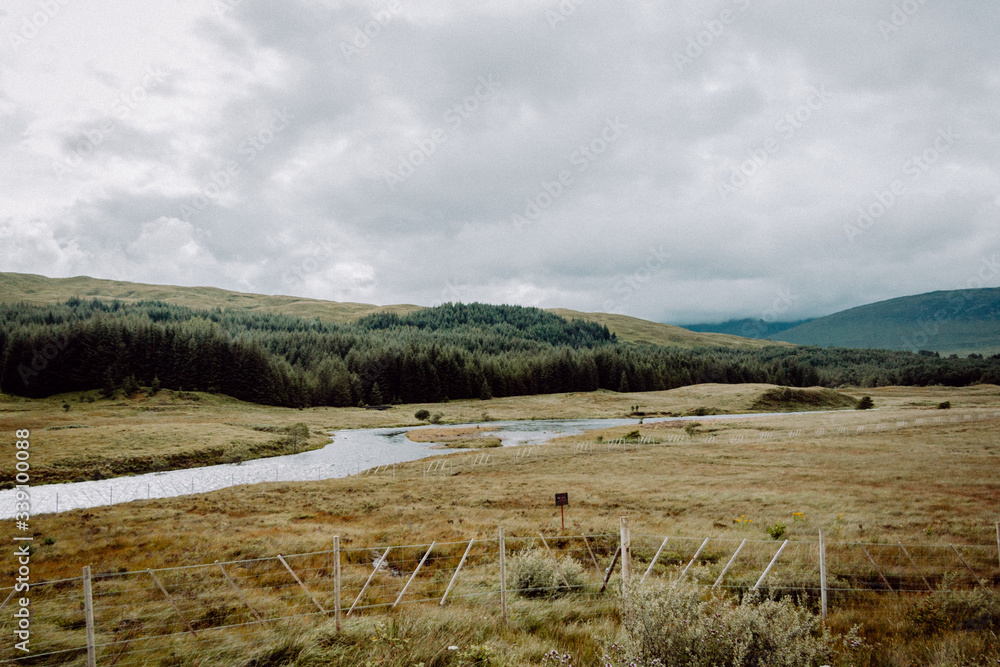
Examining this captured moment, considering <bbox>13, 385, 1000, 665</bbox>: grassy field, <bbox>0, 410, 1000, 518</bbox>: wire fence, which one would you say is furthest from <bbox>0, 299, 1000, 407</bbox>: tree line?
<bbox>0, 410, 1000, 518</bbox>: wire fence

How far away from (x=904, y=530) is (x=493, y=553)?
18087 mm

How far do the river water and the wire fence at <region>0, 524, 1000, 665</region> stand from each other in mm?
28731

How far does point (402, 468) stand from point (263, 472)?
15.9m

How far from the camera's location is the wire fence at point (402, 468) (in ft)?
138

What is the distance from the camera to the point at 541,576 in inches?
581

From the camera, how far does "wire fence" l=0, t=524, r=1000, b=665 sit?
11398 mm

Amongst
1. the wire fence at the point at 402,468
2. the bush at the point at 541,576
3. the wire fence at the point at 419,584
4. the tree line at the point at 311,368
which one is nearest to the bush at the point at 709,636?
the wire fence at the point at 419,584

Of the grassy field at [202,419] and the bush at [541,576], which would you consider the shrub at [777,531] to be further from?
the grassy field at [202,419]

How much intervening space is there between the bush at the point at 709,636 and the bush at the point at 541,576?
19.2ft

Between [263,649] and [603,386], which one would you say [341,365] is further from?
[263,649]

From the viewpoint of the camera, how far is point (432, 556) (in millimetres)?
20656

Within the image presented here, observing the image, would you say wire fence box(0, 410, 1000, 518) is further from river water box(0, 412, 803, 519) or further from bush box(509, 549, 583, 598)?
bush box(509, 549, 583, 598)

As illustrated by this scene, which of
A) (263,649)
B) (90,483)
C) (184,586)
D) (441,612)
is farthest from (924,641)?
(90,483)

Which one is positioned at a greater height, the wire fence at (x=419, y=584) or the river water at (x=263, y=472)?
the wire fence at (x=419, y=584)
